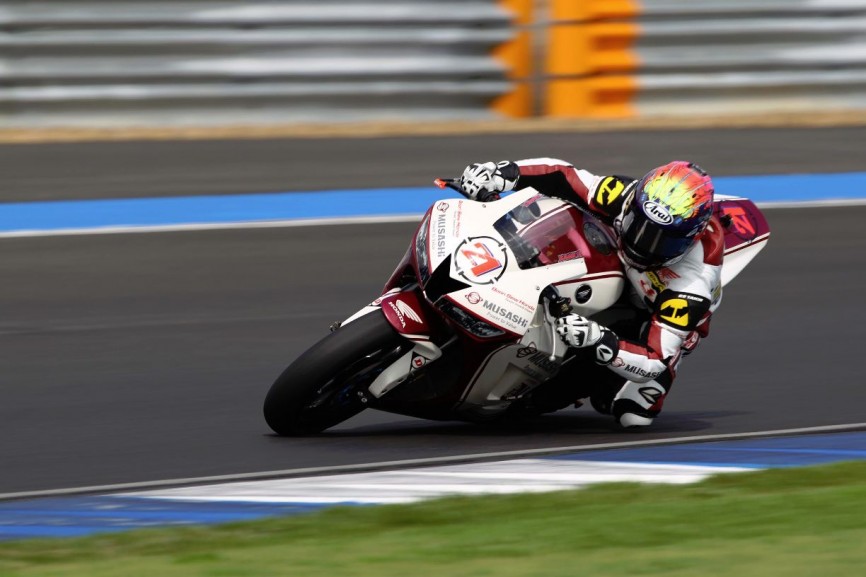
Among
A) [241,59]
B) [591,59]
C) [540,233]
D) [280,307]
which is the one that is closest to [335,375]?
[540,233]

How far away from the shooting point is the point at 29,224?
1097cm

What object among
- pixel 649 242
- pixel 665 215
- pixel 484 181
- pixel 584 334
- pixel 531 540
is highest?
pixel 484 181

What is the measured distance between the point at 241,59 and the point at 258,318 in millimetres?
4868

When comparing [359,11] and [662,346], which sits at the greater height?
[359,11]

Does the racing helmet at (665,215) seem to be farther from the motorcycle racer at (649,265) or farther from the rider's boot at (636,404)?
the rider's boot at (636,404)

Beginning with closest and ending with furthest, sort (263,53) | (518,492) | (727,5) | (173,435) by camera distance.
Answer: (518,492) → (173,435) → (263,53) → (727,5)

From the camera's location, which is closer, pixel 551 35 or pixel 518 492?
pixel 518 492

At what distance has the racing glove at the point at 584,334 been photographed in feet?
20.2

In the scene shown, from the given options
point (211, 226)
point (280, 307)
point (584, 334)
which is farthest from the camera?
point (211, 226)

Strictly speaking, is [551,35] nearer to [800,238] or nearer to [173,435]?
[800,238]

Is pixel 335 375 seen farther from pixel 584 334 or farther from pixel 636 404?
pixel 636 404

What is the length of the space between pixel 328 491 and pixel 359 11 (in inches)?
324

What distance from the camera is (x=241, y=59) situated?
13.3 m

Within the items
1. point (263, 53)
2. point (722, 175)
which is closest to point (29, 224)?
point (263, 53)
